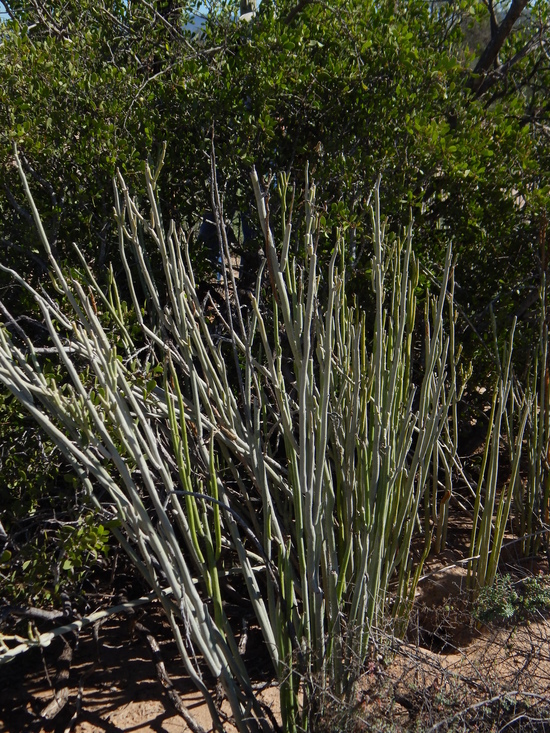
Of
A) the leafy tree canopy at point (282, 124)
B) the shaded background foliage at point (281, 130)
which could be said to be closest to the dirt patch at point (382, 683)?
the shaded background foliage at point (281, 130)

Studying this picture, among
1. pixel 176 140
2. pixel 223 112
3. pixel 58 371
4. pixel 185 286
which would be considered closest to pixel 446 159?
pixel 223 112

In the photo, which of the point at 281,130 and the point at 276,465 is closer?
the point at 276,465

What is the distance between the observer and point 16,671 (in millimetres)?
2510

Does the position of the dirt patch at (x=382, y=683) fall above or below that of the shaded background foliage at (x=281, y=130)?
below

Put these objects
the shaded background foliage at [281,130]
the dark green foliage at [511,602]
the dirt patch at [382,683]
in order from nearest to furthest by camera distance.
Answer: the dirt patch at [382,683] → the dark green foliage at [511,602] → the shaded background foliage at [281,130]

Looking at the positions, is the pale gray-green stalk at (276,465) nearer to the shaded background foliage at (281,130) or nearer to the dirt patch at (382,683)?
the dirt patch at (382,683)

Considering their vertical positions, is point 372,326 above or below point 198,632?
above

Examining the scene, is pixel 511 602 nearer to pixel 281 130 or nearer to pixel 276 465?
pixel 276 465

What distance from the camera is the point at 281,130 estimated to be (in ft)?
10.6

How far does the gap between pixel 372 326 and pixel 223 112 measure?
46.3 inches

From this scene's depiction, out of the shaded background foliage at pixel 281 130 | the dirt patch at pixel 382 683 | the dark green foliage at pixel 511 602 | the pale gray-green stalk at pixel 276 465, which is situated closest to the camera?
the pale gray-green stalk at pixel 276 465

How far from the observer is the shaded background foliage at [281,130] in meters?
2.90

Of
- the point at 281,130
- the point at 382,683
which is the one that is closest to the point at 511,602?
the point at 382,683

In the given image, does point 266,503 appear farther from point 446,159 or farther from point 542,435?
point 446,159
